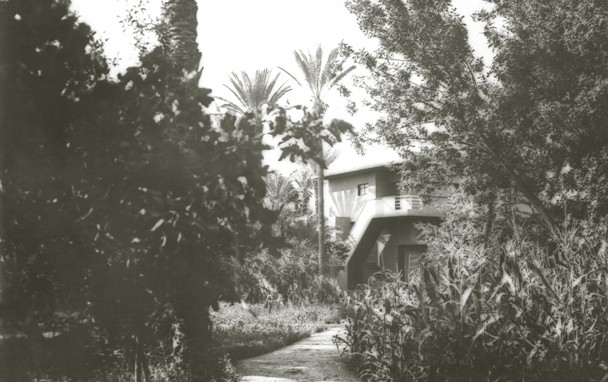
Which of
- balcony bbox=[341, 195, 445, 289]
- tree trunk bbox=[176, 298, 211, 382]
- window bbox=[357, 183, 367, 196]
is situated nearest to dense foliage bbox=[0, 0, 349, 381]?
tree trunk bbox=[176, 298, 211, 382]

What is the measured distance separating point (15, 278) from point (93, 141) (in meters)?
0.75

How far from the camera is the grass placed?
1189 cm

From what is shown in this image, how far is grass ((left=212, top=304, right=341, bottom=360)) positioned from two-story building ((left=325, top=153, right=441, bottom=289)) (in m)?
5.80

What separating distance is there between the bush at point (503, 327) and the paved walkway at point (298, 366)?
932mm

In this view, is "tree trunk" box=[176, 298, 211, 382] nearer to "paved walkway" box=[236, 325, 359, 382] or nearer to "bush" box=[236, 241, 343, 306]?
"paved walkway" box=[236, 325, 359, 382]

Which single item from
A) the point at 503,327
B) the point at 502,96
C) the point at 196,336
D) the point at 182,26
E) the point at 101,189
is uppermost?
the point at 502,96

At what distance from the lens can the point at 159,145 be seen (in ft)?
10.2

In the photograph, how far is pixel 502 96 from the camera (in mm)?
14562

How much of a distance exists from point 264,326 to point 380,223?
481 inches

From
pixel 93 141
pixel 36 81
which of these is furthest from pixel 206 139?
pixel 36 81

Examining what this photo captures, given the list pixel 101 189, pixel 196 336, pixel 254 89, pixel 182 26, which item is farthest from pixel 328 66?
pixel 101 189

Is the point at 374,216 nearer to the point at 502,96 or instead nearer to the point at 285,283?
the point at 285,283

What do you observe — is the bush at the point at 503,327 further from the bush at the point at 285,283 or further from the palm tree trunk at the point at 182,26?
the bush at the point at 285,283

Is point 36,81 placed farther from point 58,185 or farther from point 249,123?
point 249,123
